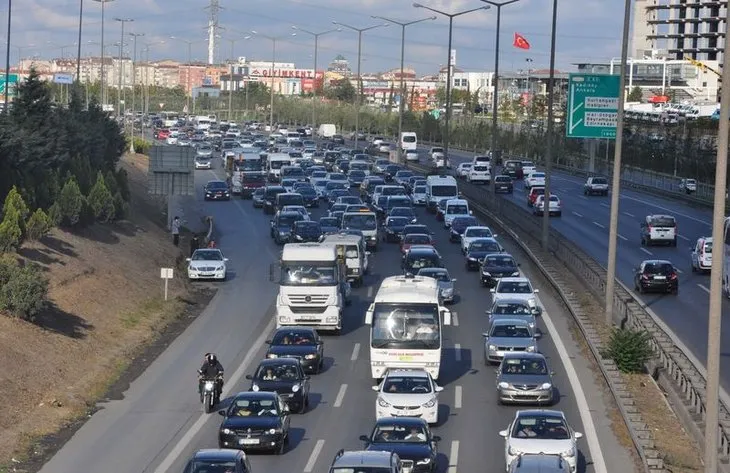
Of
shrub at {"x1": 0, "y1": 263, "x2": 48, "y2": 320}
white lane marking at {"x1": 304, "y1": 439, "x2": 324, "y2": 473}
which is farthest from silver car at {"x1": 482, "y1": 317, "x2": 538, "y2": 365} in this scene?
shrub at {"x1": 0, "y1": 263, "x2": 48, "y2": 320}

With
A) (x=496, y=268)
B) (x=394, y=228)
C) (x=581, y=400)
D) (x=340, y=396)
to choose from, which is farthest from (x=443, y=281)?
(x=394, y=228)

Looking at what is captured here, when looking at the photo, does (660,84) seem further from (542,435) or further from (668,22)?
(542,435)

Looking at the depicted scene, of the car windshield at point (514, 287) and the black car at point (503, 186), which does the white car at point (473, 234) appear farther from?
the black car at point (503, 186)

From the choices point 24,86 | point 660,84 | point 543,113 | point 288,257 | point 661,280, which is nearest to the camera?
point 288,257

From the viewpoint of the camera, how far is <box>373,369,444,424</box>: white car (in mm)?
30578

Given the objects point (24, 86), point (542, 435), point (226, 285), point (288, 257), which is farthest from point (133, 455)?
point (24, 86)

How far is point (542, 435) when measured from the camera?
26578mm

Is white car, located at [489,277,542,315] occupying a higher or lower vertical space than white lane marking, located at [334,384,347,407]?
higher

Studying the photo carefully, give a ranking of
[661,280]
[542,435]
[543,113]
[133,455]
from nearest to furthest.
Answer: [542,435] < [133,455] < [661,280] < [543,113]

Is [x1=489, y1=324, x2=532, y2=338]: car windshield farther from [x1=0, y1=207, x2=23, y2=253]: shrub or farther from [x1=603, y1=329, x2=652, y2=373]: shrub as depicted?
[x1=0, y1=207, x2=23, y2=253]: shrub

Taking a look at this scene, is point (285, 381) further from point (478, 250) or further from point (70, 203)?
point (478, 250)

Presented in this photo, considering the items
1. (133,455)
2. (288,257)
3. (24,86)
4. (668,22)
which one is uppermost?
(668,22)

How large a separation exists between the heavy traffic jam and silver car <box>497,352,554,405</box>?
2cm

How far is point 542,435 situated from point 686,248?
4152 cm
